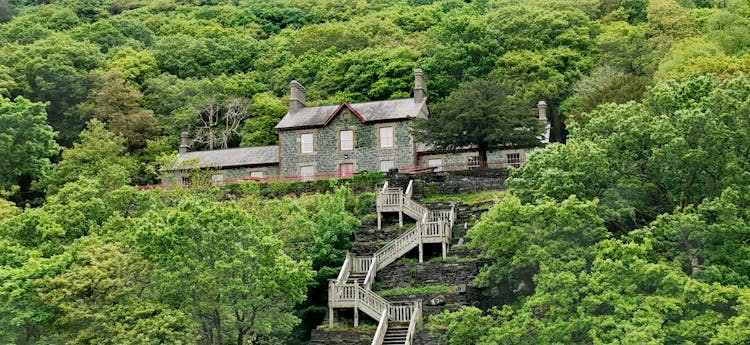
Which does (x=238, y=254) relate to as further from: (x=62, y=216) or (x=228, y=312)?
(x=62, y=216)

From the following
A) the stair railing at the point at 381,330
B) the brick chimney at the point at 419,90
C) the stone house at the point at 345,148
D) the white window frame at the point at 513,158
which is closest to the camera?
the stair railing at the point at 381,330

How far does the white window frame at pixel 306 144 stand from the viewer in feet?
193

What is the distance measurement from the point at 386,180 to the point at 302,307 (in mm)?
12763

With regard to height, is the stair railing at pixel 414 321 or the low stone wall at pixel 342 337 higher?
the stair railing at pixel 414 321

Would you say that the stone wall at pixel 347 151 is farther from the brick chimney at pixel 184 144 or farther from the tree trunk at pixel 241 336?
the tree trunk at pixel 241 336

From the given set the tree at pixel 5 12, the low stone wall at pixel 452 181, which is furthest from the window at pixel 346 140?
the tree at pixel 5 12

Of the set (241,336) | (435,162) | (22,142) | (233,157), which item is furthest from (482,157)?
(22,142)

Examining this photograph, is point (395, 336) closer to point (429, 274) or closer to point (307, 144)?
point (429, 274)

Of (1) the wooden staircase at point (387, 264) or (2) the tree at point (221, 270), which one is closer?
(2) the tree at point (221, 270)

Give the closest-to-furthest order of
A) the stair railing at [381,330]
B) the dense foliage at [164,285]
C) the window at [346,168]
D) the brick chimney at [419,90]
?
the dense foliage at [164,285], the stair railing at [381,330], the window at [346,168], the brick chimney at [419,90]

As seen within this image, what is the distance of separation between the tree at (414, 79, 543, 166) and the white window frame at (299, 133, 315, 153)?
8897mm

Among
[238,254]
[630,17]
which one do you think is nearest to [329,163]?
[238,254]

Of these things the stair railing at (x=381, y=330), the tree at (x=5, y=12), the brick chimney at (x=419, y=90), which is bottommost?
the stair railing at (x=381, y=330)

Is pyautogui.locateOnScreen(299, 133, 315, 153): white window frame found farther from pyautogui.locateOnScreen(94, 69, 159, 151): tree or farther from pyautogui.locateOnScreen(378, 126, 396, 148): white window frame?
pyautogui.locateOnScreen(94, 69, 159, 151): tree
